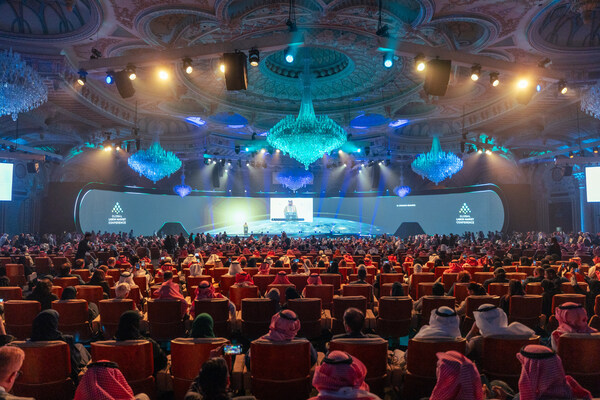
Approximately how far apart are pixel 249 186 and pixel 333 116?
10.3 metres

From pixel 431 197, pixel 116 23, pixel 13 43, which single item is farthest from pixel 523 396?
pixel 431 197

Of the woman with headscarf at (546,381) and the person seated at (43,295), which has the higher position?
the woman with headscarf at (546,381)

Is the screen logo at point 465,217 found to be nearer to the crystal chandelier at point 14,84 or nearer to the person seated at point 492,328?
the crystal chandelier at point 14,84

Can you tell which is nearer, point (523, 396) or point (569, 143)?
point (523, 396)

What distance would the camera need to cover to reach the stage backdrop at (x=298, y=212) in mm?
23891

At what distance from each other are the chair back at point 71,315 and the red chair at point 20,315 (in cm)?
25

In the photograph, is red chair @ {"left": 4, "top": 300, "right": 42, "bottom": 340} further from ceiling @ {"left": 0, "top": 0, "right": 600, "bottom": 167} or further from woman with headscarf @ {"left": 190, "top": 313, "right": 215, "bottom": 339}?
ceiling @ {"left": 0, "top": 0, "right": 600, "bottom": 167}

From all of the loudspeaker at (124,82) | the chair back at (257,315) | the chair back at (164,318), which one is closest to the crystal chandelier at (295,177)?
the loudspeaker at (124,82)

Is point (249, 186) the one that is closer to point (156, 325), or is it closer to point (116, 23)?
point (116, 23)

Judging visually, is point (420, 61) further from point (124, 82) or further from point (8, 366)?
point (8, 366)

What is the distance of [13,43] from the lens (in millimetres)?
11297

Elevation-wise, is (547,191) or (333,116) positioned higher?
(333,116)

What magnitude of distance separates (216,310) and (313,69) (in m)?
13.1

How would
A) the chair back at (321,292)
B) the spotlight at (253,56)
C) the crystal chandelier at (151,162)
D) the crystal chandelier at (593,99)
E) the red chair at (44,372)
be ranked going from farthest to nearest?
the crystal chandelier at (151,162) → the crystal chandelier at (593,99) → the spotlight at (253,56) → the chair back at (321,292) → the red chair at (44,372)
